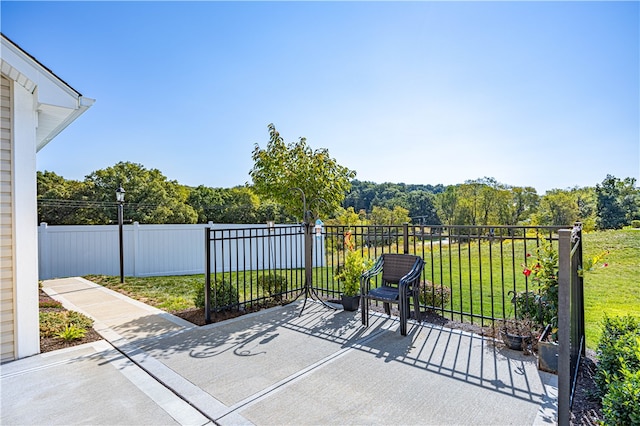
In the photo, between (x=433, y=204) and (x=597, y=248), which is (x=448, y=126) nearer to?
(x=597, y=248)

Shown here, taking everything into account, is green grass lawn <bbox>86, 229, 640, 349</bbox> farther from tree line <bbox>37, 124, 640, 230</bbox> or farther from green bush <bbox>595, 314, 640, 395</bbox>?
tree line <bbox>37, 124, 640, 230</bbox>

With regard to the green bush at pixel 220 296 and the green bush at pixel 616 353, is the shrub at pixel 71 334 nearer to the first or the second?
the green bush at pixel 220 296

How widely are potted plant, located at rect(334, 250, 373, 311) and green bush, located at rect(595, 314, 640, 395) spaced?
2638mm

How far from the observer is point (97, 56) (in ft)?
22.6

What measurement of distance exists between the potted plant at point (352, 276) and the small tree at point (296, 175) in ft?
4.35

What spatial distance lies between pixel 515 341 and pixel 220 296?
11.9ft

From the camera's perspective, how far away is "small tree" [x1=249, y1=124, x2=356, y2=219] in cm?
543

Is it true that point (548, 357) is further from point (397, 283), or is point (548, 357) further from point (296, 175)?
point (296, 175)

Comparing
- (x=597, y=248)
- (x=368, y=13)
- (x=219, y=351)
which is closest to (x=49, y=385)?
(x=219, y=351)

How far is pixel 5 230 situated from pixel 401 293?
4086mm

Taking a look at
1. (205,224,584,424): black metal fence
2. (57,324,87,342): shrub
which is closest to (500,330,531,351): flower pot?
(205,224,584,424): black metal fence

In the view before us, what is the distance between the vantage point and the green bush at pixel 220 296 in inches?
174

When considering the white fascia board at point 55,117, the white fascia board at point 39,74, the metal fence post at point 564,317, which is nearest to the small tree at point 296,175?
the white fascia board at point 55,117

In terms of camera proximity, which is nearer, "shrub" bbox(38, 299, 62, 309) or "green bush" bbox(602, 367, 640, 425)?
"green bush" bbox(602, 367, 640, 425)
